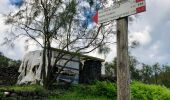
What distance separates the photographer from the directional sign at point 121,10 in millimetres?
5520

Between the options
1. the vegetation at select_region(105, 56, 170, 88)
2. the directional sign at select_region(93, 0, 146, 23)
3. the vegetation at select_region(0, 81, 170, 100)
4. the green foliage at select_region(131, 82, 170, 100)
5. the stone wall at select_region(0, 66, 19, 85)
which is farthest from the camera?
the vegetation at select_region(105, 56, 170, 88)

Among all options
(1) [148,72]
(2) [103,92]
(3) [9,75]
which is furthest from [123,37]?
(1) [148,72]

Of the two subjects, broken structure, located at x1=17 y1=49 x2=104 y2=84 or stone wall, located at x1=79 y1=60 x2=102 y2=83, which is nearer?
broken structure, located at x1=17 y1=49 x2=104 y2=84

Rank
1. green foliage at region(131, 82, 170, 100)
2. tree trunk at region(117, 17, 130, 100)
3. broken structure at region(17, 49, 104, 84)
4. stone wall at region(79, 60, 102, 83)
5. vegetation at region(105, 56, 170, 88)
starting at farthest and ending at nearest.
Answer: vegetation at region(105, 56, 170, 88) < stone wall at region(79, 60, 102, 83) < broken structure at region(17, 49, 104, 84) < green foliage at region(131, 82, 170, 100) < tree trunk at region(117, 17, 130, 100)

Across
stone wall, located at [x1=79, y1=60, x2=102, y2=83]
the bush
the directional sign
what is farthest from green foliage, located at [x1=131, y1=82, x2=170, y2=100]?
the directional sign

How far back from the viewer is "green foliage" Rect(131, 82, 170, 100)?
60.2ft

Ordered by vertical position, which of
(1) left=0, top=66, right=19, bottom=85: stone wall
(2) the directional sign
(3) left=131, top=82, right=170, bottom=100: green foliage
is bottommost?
(3) left=131, top=82, right=170, bottom=100: green foliage

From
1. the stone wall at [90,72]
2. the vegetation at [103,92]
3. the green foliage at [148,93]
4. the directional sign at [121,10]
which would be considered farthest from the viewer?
the stone wall at [90,72]

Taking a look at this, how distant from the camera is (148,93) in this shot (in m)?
19.1

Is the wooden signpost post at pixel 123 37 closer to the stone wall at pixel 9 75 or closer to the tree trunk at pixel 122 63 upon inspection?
the tree trunk at pixel 122 63

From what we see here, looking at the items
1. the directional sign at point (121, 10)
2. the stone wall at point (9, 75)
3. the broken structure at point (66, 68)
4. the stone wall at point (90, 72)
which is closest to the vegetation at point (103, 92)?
the broken structure at point (66, 68)

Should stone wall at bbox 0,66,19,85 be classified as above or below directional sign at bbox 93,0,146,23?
below

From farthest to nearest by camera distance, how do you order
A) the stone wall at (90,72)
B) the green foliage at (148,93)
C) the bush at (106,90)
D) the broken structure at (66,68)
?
the stone wall at (90,72)
the broken structure at (66,68)
the green foliage at (148,93)
the bush at (106,90)

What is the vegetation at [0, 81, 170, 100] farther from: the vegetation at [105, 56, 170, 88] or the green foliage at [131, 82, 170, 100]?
the vegetation at [105, 56, 170, 88]
